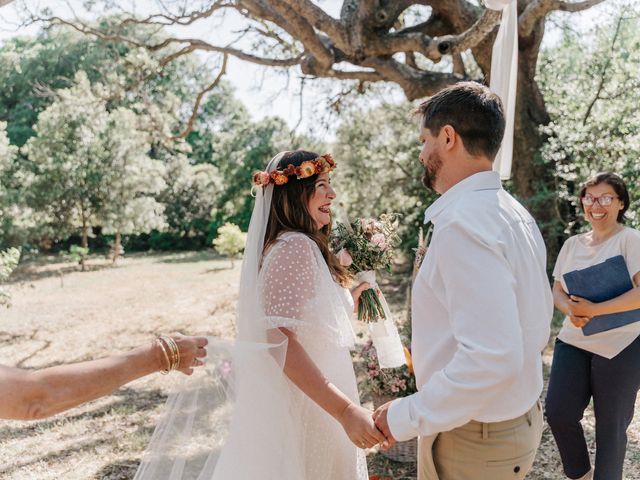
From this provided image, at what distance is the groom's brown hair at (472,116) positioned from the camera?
1.84m

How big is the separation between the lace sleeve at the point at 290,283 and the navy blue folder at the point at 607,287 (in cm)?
181

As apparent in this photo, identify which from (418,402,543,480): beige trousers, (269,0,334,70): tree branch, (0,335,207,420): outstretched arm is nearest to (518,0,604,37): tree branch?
(269,0,334,70): tree branch

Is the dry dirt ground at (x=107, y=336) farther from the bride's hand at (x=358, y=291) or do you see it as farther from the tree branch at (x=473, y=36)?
the tree branch at (x=473, y=36)

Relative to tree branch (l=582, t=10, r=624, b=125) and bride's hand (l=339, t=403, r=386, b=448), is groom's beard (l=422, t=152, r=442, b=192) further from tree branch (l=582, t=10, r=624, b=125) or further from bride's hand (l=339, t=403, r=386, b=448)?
tree branch (l=582, t=10, r=624, b=125)

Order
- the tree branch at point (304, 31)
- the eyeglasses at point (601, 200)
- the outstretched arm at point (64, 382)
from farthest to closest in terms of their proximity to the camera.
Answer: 1. the tree branch at point (304, 31)
2. the eyeglasses at point (601, 200)
3. the outstretched arm at point (64, 382)

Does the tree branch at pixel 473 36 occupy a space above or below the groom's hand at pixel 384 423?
above

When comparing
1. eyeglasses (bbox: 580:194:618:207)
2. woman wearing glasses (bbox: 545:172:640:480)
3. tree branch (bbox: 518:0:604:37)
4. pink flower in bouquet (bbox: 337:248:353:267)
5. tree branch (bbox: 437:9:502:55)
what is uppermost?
tree branch (bbox: 518:0:604:37)

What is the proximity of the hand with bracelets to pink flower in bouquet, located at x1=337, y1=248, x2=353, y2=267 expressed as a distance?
108 cm

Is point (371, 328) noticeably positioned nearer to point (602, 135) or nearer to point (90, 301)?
point (602, 135)

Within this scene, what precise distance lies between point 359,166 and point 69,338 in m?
8.89

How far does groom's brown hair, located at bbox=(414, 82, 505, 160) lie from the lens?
1.84 meters

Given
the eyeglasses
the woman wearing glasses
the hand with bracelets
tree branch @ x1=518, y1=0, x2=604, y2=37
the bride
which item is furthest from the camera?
tree branch @ x1=518, y1=0, x2=604, y2=37

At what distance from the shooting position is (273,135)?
91.5ft

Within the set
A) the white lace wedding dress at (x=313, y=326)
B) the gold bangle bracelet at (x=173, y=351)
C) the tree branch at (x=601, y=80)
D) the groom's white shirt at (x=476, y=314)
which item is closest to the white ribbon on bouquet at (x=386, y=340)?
the white lace wedding dress at (x=313, y=326)
